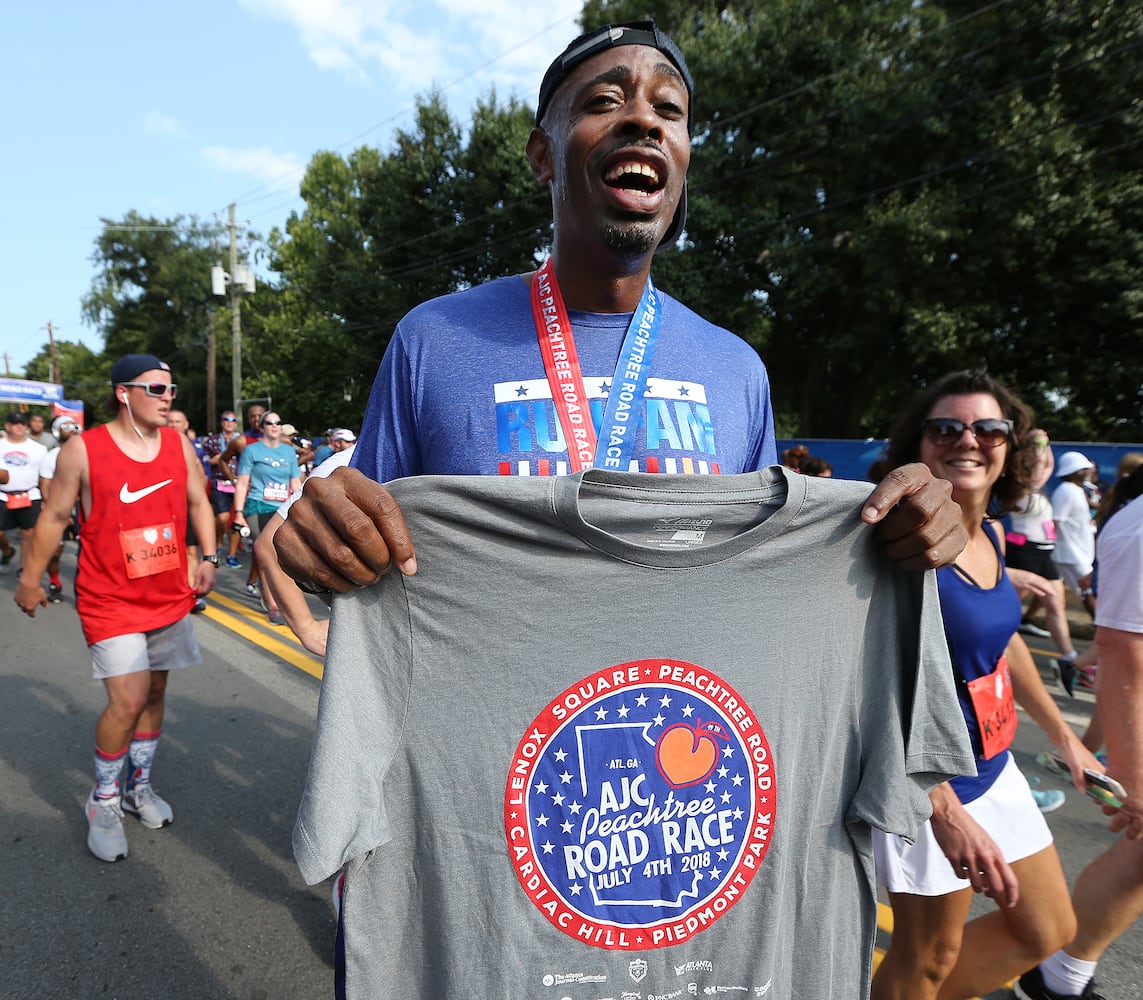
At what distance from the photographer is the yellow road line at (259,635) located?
604 centimetres

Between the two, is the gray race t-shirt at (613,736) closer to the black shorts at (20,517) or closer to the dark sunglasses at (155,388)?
the dark sunglasses at (155,388)

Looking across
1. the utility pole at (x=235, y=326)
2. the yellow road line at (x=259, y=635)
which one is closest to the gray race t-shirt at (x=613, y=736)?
the yellow road line at (x=259, y=635)

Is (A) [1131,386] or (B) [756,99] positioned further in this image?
(B) [756,99]

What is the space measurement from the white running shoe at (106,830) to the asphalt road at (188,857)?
0.05m

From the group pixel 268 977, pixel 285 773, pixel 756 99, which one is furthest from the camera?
pixel 756 99

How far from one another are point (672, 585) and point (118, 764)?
3.17 meters

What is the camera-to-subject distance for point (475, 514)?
123cm

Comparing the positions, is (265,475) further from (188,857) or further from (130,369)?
(188,857)

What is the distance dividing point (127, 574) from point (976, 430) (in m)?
3.54

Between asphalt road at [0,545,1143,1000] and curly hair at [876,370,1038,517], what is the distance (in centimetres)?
169

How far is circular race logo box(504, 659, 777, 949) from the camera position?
127 cm

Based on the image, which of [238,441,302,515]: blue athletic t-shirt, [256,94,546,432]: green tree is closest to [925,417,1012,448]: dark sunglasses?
[238,441,302,515]: blue athletic t-shirt

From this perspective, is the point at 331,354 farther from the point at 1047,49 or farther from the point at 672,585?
the point at 672,585

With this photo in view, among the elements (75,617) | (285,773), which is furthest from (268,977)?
(75,617)
